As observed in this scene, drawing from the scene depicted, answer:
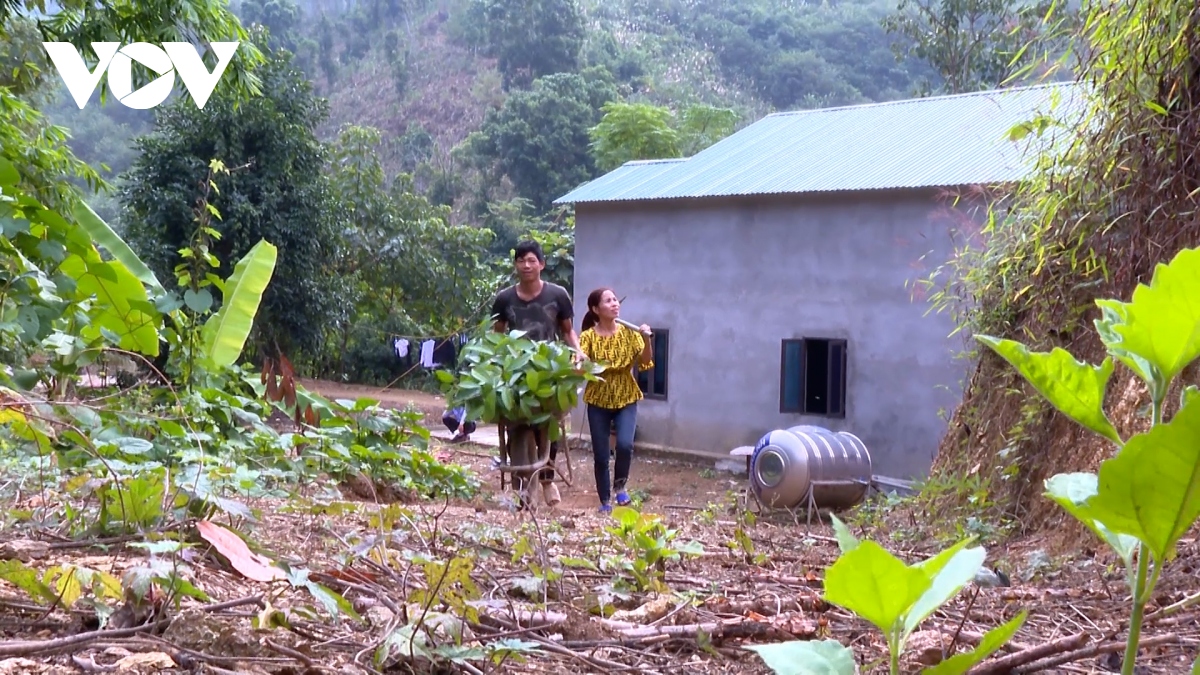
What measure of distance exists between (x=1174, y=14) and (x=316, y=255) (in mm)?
19083

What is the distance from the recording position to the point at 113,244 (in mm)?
6629

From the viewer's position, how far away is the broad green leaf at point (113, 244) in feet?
21.4

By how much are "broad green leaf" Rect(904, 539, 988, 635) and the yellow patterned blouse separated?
716 centimetres

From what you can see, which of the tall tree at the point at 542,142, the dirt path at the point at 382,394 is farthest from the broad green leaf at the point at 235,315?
the tall tree at the point at 542,142

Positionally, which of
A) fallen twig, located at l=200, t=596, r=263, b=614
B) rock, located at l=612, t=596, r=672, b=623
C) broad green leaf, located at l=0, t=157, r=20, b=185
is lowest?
rock, located at l=612, t=596, r=672, b=623

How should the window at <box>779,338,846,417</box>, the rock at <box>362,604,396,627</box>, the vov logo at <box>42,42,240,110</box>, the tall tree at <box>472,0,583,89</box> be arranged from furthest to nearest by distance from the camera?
the tall tree at <box>472,0,583,89</box> → the window at <box>779,338,846,417</box> → the vov logo at <box>42,42,240,110</box> → the rock at <box>362,604,396,627</box>

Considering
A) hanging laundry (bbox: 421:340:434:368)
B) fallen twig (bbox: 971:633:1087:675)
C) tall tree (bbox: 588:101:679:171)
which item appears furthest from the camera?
tall tree (bbox: 588:101:679:171)

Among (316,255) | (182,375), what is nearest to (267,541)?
(182,375)

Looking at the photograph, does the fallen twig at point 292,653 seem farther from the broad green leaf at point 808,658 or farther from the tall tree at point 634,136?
the tall tree at point 634,136

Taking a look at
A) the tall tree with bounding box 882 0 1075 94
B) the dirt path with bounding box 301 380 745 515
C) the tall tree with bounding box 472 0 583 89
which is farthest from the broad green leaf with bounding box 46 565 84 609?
the tall tree with bounding box 472 0 583 89

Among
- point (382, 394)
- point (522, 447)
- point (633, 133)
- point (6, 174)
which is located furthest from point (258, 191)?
point (6, 174)

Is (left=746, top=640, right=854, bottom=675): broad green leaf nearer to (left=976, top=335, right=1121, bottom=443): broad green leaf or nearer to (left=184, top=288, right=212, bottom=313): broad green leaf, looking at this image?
(left=976, top=335, right=1121, bottom=443): broad green leaf

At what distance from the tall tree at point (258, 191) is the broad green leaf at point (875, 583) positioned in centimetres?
2011

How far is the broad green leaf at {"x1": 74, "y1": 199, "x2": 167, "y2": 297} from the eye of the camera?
21.4ft
